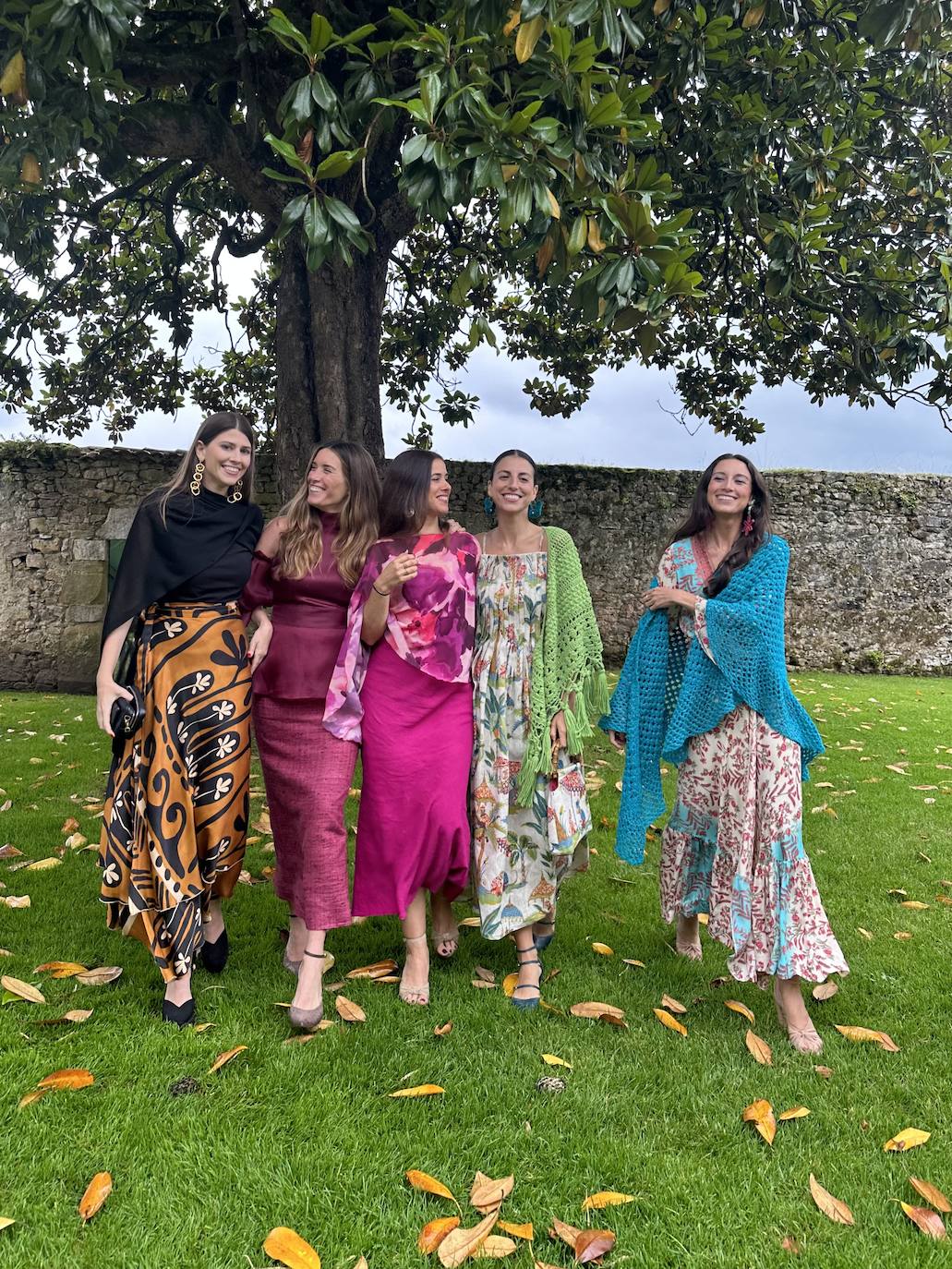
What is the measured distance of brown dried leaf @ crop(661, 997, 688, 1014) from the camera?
10.5ft

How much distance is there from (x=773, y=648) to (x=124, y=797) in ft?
8.21

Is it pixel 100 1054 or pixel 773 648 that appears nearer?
pixel 100 1054

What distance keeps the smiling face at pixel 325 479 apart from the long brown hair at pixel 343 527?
0.05 feet

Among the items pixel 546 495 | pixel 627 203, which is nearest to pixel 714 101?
pixel 627 203

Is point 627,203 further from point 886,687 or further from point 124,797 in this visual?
point 886,687

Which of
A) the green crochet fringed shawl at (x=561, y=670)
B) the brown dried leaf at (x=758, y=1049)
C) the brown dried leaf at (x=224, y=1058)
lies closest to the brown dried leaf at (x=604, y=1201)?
the brown dried leaf at (x=758, y=1049)

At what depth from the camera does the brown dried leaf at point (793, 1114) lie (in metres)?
2.54

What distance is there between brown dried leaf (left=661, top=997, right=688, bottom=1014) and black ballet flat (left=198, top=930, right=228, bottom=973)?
1.80 m

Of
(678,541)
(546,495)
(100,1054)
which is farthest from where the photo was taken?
(546,495)

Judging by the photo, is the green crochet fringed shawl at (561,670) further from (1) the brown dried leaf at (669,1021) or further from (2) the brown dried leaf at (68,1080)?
(2) the brown dried leaf at (68,1080)

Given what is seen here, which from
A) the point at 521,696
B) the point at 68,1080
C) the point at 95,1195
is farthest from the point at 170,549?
the point at 95,1195

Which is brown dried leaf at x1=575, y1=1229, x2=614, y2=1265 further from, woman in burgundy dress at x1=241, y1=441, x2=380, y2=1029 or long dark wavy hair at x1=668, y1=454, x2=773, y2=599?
long dark wavy hair at x1=668, y1=454, x2=773, y2=599

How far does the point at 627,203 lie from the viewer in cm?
379

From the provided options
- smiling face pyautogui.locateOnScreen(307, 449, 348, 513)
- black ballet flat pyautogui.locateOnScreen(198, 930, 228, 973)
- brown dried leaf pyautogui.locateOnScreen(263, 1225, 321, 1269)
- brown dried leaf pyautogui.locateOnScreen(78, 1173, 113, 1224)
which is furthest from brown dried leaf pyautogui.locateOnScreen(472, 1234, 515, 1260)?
smiling face pyautogui.locateOnScreen(307, 449, 348, 513)
